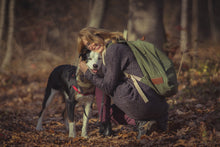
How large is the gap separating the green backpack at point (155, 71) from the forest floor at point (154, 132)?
1.89ft

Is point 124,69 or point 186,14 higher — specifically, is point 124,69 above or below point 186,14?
below

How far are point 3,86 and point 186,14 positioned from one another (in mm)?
6643

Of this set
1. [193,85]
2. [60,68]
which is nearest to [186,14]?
[193,85]

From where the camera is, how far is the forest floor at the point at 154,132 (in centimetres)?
287

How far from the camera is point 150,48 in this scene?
2973 mm

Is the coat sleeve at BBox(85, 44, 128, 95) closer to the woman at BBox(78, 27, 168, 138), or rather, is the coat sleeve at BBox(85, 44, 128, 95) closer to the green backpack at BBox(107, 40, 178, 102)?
the woman at BBox(78, 27, 168, 138)

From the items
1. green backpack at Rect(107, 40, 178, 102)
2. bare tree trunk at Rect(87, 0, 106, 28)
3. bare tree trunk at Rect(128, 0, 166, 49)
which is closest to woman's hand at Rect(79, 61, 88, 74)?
green backpack at Rect(107, 40, 178, 102)

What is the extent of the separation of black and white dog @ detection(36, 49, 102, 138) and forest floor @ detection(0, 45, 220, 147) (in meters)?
0.29

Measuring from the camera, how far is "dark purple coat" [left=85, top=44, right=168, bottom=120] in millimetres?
2900

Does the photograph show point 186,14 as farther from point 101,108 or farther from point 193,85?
point 101,108

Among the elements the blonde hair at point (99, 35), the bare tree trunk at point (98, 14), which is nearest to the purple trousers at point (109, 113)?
the blonde hair at point (99, 35)

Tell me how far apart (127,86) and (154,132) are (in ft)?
2.35

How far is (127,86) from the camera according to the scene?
2.95m

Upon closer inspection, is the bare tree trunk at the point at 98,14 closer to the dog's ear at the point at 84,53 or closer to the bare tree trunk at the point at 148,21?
the bare tree trunk at the point at 148,21
